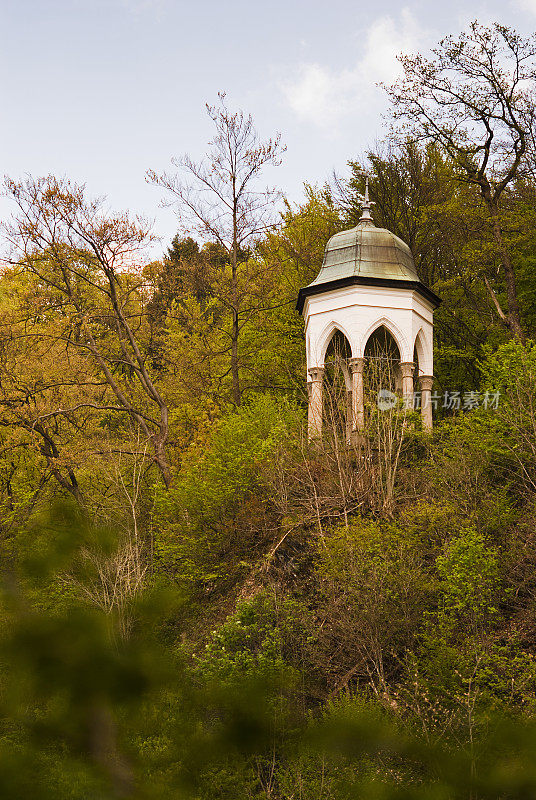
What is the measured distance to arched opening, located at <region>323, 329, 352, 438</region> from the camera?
13.7 m

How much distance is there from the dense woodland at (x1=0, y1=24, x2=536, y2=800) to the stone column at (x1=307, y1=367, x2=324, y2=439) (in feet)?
1.01

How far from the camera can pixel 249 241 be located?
68.4 ft

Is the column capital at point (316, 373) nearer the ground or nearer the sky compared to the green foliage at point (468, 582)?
nearer the sky

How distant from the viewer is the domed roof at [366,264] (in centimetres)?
1622

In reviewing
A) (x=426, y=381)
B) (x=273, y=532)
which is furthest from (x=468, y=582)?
(x=426, y=381)

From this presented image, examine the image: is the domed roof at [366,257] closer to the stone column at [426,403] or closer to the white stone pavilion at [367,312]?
the white stone pavilion at [367,312]

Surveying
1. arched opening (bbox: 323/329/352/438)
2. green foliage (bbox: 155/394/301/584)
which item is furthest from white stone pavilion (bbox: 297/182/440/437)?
green foliage (bbox: 155/394/301/584)

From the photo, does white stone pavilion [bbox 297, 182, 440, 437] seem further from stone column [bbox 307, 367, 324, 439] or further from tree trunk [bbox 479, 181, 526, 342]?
tree trunk [bbox 479, 181, 526, 342]

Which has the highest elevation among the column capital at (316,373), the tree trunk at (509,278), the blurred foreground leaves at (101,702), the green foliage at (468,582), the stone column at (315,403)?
the tree trunk at (509,278)

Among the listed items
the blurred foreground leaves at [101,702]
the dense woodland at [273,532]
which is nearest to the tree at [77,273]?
the dense woodland at [273,532]

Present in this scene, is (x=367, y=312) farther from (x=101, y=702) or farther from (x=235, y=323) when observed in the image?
(x=101, y=702)

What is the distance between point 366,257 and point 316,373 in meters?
2.75

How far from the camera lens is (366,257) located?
16.8 metres

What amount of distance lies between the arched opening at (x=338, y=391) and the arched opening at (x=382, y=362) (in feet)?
1.43
